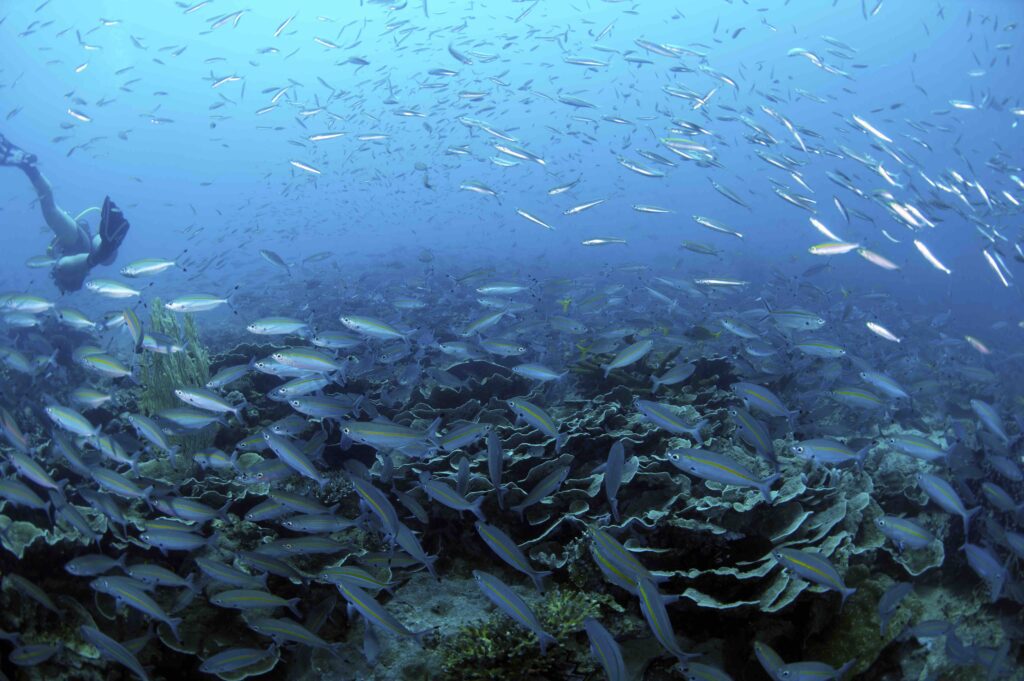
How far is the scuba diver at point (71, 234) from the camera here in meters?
13.3

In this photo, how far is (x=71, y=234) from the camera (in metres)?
15.0

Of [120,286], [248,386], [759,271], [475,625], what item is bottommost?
Result: [759,271]

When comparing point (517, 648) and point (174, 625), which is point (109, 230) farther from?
point (517, 648)

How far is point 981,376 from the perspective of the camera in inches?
328

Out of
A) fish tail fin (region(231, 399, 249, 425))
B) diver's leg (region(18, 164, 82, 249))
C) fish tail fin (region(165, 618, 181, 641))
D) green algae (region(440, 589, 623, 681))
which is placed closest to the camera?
green algae (region(440, 589, 623, 681))

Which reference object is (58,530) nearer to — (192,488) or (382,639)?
(192,488)

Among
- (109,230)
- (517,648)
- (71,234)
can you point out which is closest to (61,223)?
(71,234)

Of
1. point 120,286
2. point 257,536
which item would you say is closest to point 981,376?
point 257,536

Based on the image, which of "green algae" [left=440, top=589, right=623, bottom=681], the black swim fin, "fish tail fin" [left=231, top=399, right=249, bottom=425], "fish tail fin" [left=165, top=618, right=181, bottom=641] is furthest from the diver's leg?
"green algae" [left=440, top=589, right=623, bottom=681]

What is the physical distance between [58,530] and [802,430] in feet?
24.0

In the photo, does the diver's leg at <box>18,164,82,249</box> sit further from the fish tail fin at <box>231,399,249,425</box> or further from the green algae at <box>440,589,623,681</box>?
the green algae at <box>440,589,623,681</box>

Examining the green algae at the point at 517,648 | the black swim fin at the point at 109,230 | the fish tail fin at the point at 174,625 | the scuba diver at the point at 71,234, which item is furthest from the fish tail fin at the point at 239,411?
the black swim fin at the point at 109,230

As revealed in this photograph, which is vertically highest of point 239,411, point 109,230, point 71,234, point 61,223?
point 239,411

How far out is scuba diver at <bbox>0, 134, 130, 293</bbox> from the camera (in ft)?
43.5
